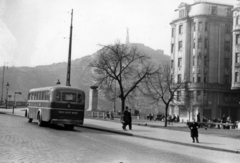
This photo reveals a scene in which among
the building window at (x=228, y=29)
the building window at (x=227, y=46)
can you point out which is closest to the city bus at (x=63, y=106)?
the building window at (x=227, y=46)

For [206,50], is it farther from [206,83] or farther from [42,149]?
[42,149]

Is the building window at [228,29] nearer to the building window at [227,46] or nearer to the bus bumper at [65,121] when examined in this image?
the building window at [227,46]

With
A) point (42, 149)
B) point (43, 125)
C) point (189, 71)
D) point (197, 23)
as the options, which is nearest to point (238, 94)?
point (189, 71)

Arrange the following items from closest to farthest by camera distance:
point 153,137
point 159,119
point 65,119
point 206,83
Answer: point 153,137 → point 65,119 → point 159,119 → point 206,83

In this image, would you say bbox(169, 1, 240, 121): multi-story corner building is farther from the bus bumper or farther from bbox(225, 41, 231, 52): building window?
the bus bumper

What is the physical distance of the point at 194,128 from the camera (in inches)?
742

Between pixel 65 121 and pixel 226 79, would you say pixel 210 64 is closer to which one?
pixel 226 79

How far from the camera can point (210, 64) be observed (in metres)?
66.8

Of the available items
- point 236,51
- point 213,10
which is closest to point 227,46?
point 213,10

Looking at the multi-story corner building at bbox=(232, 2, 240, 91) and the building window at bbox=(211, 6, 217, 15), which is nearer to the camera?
the multi-story corner building at bbox=(232, 2, 240, 91)

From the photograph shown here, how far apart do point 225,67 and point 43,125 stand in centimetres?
4759

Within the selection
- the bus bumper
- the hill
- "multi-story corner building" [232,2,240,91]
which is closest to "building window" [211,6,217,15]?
"multi-story corner building" [232,2,240,91]

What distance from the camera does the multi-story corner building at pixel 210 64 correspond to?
65938mm

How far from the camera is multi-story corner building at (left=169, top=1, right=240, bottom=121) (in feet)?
216
